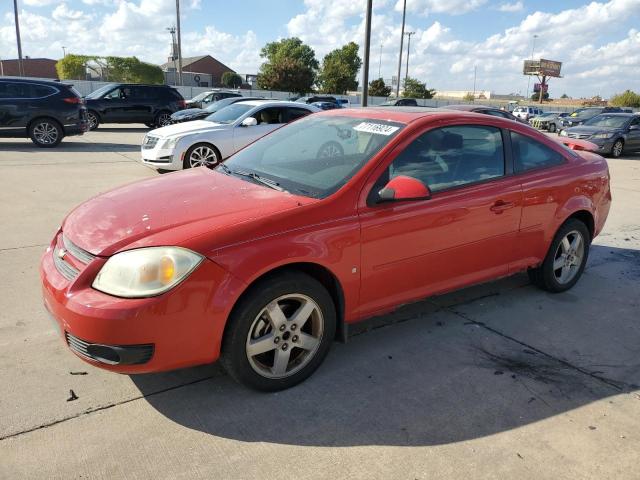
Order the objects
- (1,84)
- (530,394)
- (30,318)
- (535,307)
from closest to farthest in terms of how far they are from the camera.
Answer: (530,394), (30,318), (535,307), (1,84)

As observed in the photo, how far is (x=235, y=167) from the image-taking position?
3967mm

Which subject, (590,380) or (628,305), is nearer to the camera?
(590,380)

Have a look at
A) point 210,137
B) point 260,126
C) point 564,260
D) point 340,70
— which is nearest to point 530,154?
point 564,260

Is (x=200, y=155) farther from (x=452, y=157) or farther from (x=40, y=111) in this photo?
(x=452, y=157)

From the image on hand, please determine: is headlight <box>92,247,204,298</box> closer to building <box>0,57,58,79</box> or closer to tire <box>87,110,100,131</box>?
tire <box>87,110,100,131</box>

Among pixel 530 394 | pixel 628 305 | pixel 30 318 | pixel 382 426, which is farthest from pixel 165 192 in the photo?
pixel 628 305

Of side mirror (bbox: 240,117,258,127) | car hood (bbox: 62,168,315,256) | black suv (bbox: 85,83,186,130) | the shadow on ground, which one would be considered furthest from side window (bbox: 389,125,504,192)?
black suv (bbox: 85,83,186,130)

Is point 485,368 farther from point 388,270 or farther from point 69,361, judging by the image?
point 69,361

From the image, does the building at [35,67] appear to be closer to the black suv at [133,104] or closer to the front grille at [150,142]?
the black suv at [133,104]

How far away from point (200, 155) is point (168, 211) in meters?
7.20

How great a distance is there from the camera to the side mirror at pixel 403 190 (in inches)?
124

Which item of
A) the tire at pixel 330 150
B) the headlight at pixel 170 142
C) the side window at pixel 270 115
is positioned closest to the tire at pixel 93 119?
the side window at pixel 270 115

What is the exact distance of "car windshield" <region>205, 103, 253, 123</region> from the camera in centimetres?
1076

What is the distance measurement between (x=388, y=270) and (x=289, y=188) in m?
0.81
